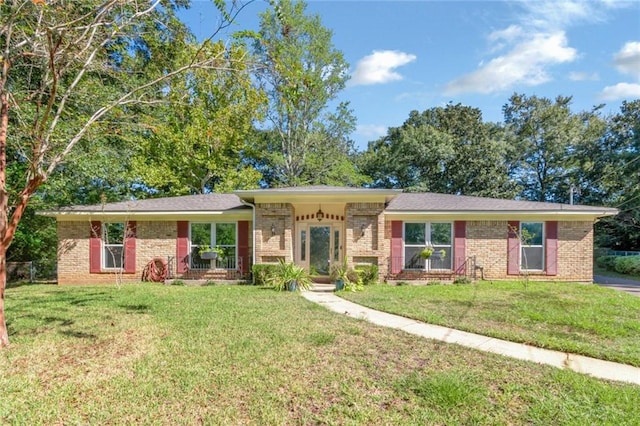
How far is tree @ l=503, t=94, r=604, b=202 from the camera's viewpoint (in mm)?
27875

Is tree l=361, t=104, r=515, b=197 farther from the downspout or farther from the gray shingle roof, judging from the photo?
the downspout

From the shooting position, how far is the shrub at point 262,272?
1167cm

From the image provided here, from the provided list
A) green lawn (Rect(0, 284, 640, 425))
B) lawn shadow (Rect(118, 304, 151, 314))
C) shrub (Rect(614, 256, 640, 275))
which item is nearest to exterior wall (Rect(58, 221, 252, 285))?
lawn shadow (Rect(118, 304, 151, 314))

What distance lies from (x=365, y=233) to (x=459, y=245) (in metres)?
3.55

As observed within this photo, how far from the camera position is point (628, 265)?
18.2 metres

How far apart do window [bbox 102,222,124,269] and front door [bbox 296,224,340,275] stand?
6619 millimetres

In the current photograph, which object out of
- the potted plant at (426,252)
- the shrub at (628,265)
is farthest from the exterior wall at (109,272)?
the shrub at (628,265)

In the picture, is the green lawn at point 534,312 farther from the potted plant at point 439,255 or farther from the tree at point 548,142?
the tree at point 548,142

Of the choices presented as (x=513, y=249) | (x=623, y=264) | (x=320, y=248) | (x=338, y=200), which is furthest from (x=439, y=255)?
(x=623, y=264)

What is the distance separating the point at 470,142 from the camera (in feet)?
91.8

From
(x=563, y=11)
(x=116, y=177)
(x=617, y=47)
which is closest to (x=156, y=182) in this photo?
(x=116, y=177)

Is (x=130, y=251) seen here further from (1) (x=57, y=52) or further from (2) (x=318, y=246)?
(1) (x=57, y=52)

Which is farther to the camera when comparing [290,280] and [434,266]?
[434,266]

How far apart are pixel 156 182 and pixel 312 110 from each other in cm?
1134
